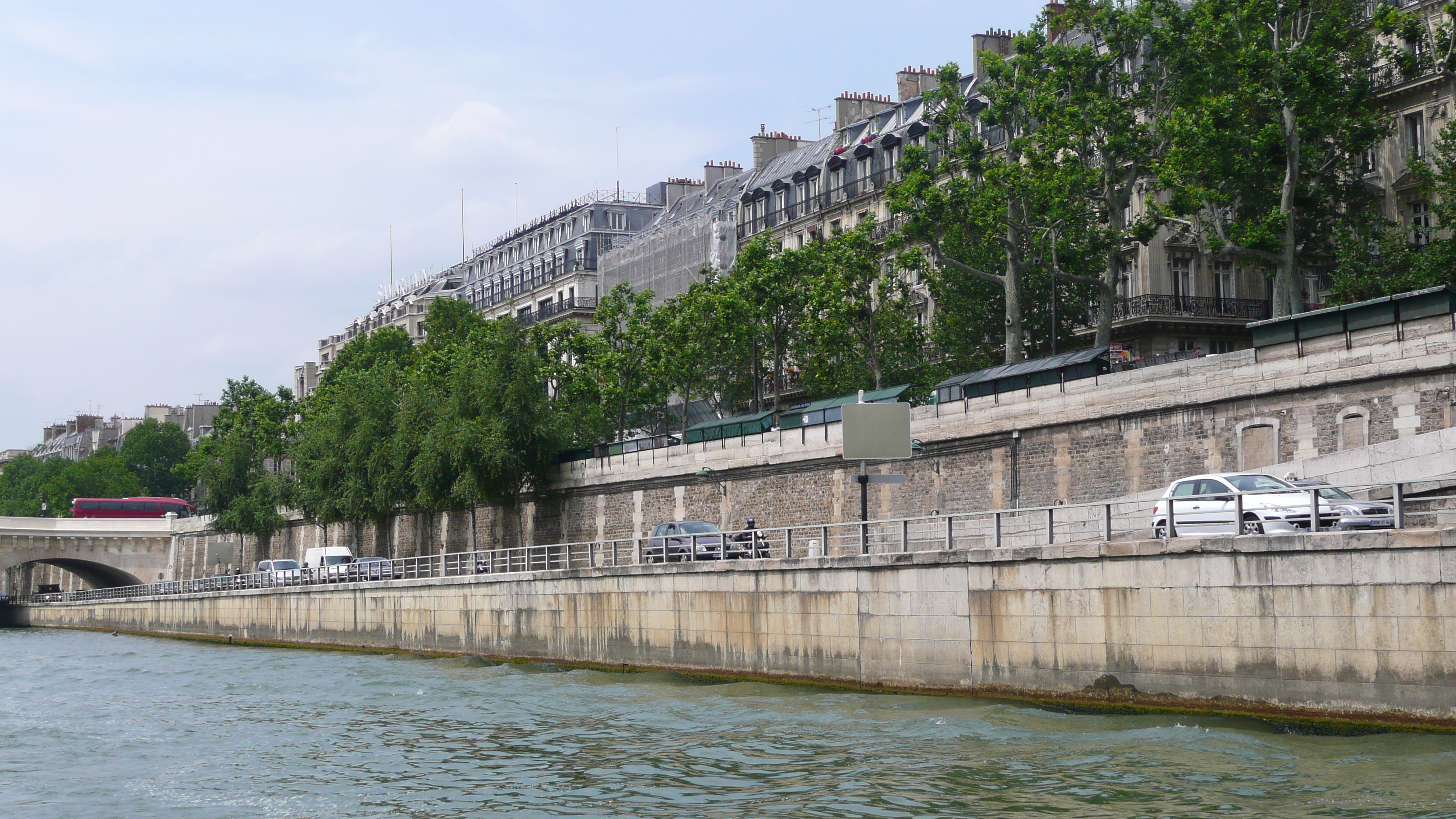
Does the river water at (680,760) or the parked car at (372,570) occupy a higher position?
the parked car at (372,570)

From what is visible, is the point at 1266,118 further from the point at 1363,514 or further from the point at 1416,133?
the point at 1363,514

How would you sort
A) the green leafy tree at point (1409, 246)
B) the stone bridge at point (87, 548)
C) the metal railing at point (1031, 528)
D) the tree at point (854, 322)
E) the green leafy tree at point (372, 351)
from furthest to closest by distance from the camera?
the green leafy tree at point (372, 351)
the stone bridge at point (87, 548)
the tree at point (854, 322)
the green leafy tree at point (1409, 246)
the metal railing at point (1031, 528)

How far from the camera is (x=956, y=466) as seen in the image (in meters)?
40.8

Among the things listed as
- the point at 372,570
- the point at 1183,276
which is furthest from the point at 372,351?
the point at 1183,276

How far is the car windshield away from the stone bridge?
74.0 m

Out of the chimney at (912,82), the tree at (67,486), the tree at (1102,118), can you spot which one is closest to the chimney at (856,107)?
the chimney at (912,82)

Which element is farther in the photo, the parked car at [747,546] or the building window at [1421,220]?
the building window at [1421,220]

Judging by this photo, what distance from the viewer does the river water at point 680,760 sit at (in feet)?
52.6

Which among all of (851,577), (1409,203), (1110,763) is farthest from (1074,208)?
(1110,763)

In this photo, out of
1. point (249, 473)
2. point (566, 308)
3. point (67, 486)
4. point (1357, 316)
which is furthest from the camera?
point (67, 486)

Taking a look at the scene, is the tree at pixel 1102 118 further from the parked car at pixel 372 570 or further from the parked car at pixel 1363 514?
the parked car at pixel 1363 514

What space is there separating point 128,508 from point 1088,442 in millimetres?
75845

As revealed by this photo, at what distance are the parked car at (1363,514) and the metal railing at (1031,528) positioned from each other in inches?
1.1

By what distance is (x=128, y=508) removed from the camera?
320 ft
